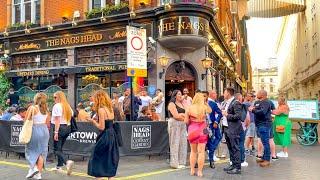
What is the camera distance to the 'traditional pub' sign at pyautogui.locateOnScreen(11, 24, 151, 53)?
66.3 feet

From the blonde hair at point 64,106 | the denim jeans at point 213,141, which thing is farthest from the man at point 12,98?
the denim jeans at point 213,141

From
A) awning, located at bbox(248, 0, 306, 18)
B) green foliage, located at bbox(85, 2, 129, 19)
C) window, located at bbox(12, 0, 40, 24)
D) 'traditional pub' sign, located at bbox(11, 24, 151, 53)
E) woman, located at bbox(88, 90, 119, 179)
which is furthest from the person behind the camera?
awning, located at bbox(248, 0, 306, 18)

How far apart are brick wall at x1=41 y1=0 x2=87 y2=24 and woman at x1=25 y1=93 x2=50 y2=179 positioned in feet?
43.7

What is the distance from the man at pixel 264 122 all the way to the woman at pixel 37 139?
5.15 meters

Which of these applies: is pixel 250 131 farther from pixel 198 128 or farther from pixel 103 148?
pixel 103 148

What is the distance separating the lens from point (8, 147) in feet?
40.4

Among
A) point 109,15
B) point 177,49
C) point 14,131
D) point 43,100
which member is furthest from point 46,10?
point 43,100

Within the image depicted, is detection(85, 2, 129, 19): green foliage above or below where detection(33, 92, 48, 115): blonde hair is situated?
above

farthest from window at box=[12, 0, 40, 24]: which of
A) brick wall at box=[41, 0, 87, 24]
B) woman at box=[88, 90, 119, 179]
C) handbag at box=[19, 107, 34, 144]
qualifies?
woman at box=[88, 90, 119, 179]

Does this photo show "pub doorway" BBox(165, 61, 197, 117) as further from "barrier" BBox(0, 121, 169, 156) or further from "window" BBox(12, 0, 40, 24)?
"window" BBox(12, 0, 40, 24)

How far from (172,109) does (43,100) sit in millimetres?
2991

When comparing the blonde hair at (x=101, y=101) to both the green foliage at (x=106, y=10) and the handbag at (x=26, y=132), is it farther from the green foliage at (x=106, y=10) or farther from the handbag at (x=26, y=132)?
the green foliage at (x=106, y=10)

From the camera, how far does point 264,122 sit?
411 inches

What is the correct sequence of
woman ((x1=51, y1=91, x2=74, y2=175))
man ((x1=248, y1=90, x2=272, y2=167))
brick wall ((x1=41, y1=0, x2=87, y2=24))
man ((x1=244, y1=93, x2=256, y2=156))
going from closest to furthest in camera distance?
woman ((x1=51, y1=91, x2=74, y2=175)) < man ((x1=248, y1=90, x2=272, y2=167)) < man ((x1=244, y1=93, x2=256, y2=156)) < brick wall ((x1=41, y1=0, x2=87, y2=24))
